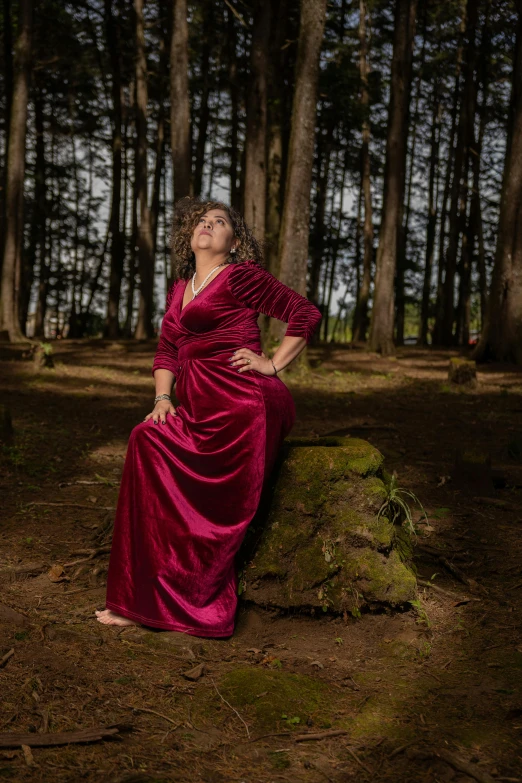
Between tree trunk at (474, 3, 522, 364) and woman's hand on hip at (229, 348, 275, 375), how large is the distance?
1173cm

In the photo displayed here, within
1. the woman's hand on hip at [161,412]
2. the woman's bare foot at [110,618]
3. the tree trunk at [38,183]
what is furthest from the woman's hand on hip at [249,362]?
the tree trunk at [38,183]

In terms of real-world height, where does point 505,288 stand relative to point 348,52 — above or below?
below

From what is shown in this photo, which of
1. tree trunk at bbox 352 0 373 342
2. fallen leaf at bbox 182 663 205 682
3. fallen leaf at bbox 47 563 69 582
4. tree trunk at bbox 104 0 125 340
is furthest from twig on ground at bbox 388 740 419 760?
tree trunk at bbox 352 0 373 342

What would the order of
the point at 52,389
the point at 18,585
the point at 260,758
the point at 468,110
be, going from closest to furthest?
the point at 260,758
the point at 18,585
the point at 52,389
the point at 468,110

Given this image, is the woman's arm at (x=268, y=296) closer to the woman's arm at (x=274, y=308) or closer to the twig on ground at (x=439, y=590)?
the woman's arm at (x=274, y=308)

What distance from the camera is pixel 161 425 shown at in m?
4.23

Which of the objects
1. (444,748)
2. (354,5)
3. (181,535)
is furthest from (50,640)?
(354,5)

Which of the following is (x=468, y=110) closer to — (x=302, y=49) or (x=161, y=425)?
(x=302, y=49)

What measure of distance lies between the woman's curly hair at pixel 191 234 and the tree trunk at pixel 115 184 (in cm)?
1908

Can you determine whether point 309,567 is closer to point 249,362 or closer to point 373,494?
point 373,494

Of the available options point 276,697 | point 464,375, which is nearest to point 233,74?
point 464,375

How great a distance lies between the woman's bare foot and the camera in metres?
4.09

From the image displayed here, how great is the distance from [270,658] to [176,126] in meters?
13.7

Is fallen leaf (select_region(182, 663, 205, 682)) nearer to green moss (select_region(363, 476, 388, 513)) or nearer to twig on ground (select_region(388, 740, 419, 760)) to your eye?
twig on ground (select_region(388, 740, 419, 760))
